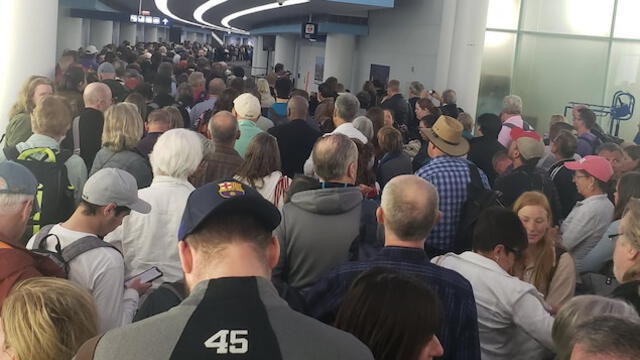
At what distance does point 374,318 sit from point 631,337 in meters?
0.87

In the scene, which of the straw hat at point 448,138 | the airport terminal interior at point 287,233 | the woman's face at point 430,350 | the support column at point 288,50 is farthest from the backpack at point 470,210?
the support column at point 288,50

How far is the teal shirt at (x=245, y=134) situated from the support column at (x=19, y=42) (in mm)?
4416

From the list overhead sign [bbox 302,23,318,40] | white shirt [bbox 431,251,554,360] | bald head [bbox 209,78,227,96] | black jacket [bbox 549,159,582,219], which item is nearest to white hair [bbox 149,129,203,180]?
white shirt [bbox 431,251,554,360]

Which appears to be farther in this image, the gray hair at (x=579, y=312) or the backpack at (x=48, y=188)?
the backpack at (x=48, y=188)

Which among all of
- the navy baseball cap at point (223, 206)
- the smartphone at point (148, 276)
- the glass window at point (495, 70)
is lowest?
the smartphone at point (148, 276)

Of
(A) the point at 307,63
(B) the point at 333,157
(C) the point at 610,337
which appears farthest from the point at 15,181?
(A) the point at 307,63

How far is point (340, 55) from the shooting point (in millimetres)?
23969

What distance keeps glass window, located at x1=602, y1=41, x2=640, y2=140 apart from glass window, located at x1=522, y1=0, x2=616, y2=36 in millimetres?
624

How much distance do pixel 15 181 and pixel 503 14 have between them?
16.7m

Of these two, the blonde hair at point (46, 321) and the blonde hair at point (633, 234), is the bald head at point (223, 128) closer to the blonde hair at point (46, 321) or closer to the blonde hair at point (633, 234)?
the blonde hair at point (633, 234)

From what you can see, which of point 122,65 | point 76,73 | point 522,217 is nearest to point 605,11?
point 122,65

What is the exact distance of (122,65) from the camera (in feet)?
39.6

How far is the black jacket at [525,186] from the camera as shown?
639cm

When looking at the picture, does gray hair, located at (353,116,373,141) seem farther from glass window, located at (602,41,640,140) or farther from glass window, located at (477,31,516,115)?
glass window, located at (602,41,640,140)
